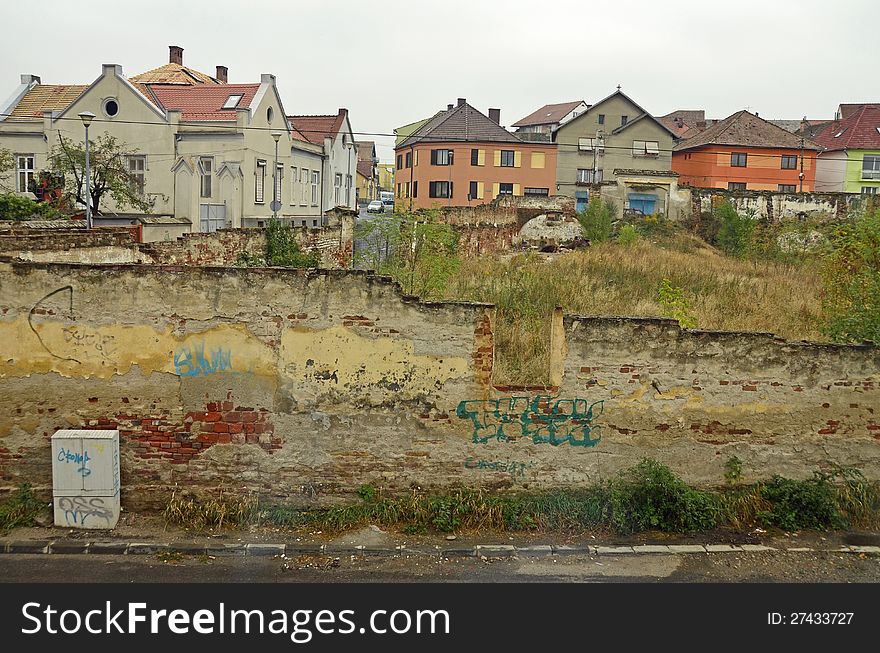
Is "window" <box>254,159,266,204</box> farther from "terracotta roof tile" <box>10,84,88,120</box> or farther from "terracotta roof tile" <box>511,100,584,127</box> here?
"terracotta roof tile" <box>511,100,584,127</box>

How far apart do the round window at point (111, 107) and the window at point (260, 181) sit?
17.3 ft

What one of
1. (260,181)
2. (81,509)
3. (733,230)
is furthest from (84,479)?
(733,230)

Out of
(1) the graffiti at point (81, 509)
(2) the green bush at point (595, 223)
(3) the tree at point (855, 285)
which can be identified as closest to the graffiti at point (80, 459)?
(1) the graffiti at point (81, 509)

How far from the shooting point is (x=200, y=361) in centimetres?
959

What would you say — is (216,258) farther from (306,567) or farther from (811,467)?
(811,467)

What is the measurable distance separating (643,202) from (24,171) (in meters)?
25.9

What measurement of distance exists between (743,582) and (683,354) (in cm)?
265

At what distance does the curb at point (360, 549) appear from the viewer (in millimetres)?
8969

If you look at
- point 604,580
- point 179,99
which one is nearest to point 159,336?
point 604,580

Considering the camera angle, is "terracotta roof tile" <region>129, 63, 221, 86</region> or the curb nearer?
the curb

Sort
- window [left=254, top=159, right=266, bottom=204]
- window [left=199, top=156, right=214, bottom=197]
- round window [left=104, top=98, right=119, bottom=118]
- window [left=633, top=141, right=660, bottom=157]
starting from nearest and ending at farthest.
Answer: round window [left=104, top=98, right=119, bottom=118], window [left=199, top=156, right=214, bottom=197], window [left=254, top=159, right=266, bottom=204], window [left=633, top=141, right=660, bottom=157]

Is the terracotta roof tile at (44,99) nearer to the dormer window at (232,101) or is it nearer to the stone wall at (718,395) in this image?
the dormer window at (232,101)

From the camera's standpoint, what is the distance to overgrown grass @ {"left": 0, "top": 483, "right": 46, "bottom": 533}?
368 inches

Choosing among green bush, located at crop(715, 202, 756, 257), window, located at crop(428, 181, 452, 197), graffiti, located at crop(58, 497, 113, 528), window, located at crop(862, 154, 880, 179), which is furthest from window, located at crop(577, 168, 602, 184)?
graffiti, located at crop(58, 497, 113, 528)
